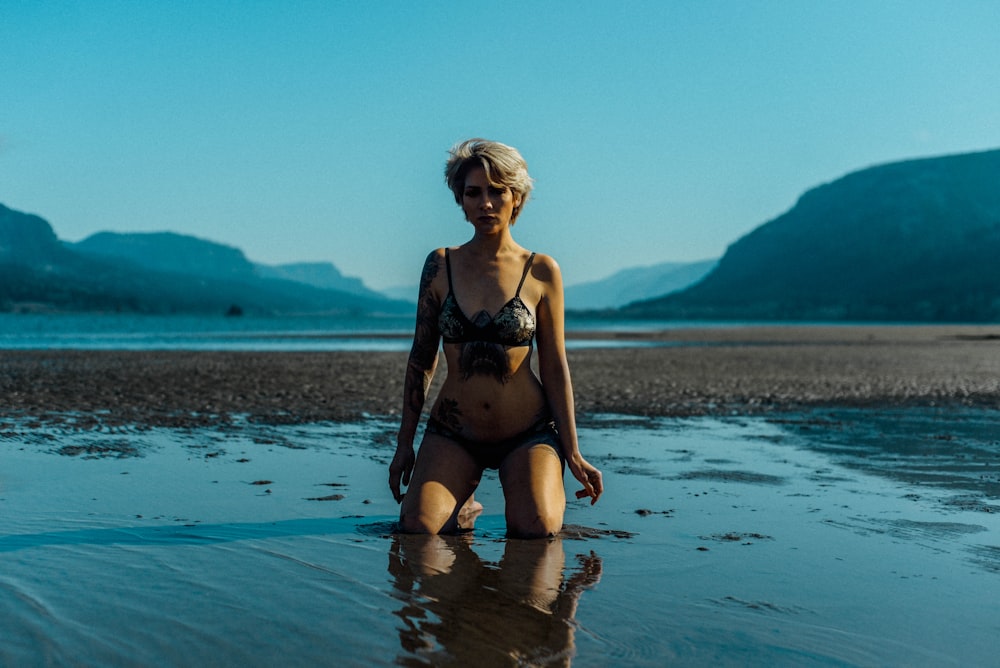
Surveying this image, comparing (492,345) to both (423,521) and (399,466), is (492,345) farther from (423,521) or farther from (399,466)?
(423,521)

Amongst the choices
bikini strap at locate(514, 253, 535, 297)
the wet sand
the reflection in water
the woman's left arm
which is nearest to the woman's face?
bikini strap at locate(514, 253, 535, 297)

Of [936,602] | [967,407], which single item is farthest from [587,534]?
[967,407]

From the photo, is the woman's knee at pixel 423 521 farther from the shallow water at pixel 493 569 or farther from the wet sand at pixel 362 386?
the wet sand at pixel 362 386

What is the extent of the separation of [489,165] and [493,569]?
7.34 feet

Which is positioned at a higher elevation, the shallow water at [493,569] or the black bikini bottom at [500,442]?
the black bikini bottom at [500,442]

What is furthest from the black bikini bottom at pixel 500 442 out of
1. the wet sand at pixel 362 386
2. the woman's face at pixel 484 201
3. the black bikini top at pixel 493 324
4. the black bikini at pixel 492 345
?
the wet sand at pixel 362 386

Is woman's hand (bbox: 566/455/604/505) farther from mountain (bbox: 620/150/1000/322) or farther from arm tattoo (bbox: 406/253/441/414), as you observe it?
mountain (bbox: 620/150/1000/322)

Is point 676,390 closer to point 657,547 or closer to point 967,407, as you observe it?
point 967,407

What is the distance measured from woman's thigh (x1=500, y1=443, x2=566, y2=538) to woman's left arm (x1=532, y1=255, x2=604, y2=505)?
136 mm

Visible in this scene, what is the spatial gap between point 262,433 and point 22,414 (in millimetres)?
3906

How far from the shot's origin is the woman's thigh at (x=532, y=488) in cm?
491

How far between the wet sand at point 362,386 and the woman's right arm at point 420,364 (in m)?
6.64

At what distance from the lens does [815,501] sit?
6.34 m

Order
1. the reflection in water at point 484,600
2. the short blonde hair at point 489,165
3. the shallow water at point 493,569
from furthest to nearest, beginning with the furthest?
the short blonde hair at point 489,165, the shallow water at point 493,569, the reflection in water at point 484,600
